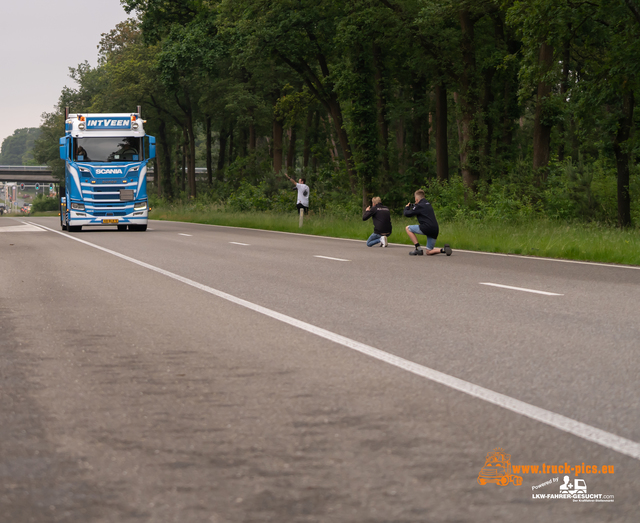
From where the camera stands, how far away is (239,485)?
12.5ft

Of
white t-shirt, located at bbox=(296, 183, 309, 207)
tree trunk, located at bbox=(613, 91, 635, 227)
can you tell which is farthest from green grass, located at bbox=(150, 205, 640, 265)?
tree trunk, located at bbox=(613, 91, 635, 227)

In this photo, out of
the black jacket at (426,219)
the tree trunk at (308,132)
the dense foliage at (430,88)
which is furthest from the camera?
the tree trunk at (308,132)

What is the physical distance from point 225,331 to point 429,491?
4544 mm

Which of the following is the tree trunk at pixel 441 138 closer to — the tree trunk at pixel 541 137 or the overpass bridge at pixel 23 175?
the tree trunk at pixel 541 137

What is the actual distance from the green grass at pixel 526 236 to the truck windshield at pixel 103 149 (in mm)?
5891

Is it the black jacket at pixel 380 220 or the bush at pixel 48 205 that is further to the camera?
the bush at pixel 48 205

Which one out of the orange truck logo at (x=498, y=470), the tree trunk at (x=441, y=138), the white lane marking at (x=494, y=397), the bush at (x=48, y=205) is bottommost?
the orange truck logo at (x=498, y=470)

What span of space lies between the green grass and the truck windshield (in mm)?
5891

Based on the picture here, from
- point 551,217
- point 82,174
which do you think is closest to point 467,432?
point 551,217

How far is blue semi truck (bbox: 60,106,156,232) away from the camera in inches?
1152

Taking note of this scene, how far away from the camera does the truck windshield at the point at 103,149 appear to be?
29250 mm

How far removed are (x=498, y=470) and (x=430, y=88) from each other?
39.0 meters

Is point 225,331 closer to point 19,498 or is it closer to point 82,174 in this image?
point 19,498

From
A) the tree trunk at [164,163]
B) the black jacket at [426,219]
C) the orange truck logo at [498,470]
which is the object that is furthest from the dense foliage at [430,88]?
the orange truck logo at [498,470]
